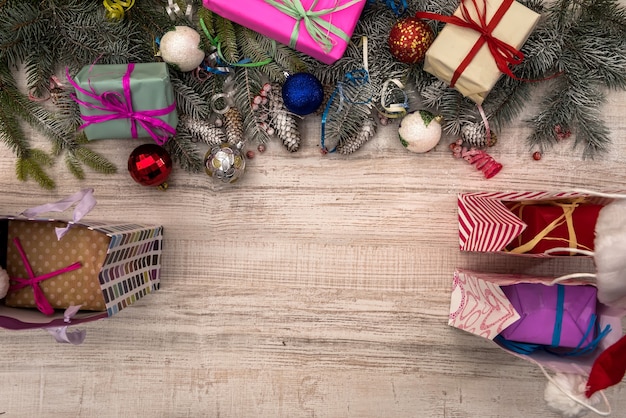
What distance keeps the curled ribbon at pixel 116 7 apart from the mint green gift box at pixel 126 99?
10 centimetres

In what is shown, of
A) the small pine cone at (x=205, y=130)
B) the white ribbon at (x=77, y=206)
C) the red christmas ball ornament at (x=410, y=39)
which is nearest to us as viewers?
the white ribbon at (x=77, y=206)

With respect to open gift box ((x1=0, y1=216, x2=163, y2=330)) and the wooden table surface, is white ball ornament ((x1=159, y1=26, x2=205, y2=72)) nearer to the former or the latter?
the wooden table surface

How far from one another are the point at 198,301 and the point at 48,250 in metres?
0.33

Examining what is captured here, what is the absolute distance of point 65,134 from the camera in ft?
3.67

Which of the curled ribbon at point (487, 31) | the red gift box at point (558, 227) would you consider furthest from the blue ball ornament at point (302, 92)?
the red gift box at point (558, 227)

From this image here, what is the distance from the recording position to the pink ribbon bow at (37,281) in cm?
97

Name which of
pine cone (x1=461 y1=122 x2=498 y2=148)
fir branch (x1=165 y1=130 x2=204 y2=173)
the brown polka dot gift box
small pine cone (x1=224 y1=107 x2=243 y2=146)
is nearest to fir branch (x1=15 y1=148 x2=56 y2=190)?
the brown polka dot gift box

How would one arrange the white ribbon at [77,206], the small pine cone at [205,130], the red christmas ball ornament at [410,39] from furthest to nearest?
the small pine cone at [205,130], the red christmas ball ornament at [410,39], the white ribbon at [77,206]

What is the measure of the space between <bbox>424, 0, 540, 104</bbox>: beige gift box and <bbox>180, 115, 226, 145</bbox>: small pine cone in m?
0.46

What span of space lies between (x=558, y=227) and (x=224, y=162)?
2.20ft

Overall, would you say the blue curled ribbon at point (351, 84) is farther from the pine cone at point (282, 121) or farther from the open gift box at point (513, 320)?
the open gift box at point (513, 320)

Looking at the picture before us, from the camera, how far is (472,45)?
98cm

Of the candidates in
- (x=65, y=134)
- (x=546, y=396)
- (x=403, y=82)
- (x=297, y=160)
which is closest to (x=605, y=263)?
(x=546, y=396)

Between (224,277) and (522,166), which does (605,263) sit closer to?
(522,166)
